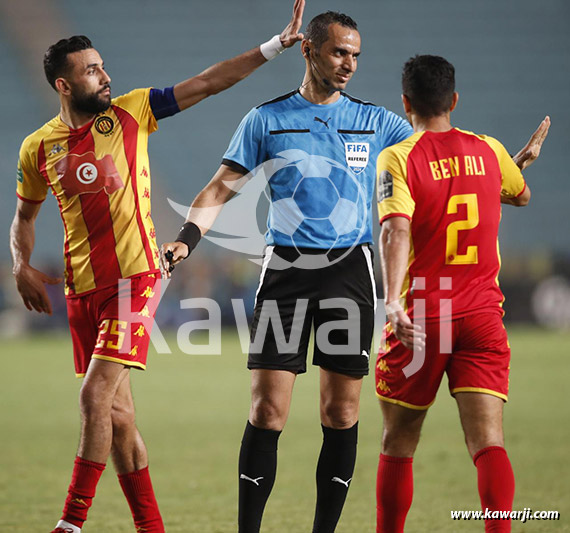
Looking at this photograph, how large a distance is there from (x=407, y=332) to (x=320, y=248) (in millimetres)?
845

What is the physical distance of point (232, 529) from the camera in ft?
16.3

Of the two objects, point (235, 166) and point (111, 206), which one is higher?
point (235, 166)

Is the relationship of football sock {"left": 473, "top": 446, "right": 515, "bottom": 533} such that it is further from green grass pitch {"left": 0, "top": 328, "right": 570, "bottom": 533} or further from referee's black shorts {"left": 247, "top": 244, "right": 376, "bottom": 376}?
green grass pitch {"left": 0, "top": 328, "right": 570, "bottom": 533}

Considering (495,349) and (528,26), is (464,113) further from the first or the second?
(495,349)

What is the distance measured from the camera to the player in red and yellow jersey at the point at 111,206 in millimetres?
4496

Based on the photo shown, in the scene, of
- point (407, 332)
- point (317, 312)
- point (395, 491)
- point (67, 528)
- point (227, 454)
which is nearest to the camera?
point (407, 332)

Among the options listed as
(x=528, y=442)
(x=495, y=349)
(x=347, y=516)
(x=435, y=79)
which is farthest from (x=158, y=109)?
(x=528, y=442)

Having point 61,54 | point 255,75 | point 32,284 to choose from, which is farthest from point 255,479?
point 255,75

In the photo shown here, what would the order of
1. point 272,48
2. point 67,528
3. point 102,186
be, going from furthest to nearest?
point 102,186
point 272,48
point 67,528

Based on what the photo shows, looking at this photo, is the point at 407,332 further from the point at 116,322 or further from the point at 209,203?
the point at 116,322

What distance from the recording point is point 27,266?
4.75 metres

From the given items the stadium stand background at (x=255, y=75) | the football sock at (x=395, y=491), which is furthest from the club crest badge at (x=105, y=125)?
the stadium stand background at (x=255, y=75)

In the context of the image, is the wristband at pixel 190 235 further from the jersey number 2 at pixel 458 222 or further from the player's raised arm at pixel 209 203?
the jersey number 2 at pixel 458 222

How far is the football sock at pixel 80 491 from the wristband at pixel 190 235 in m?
1.20
